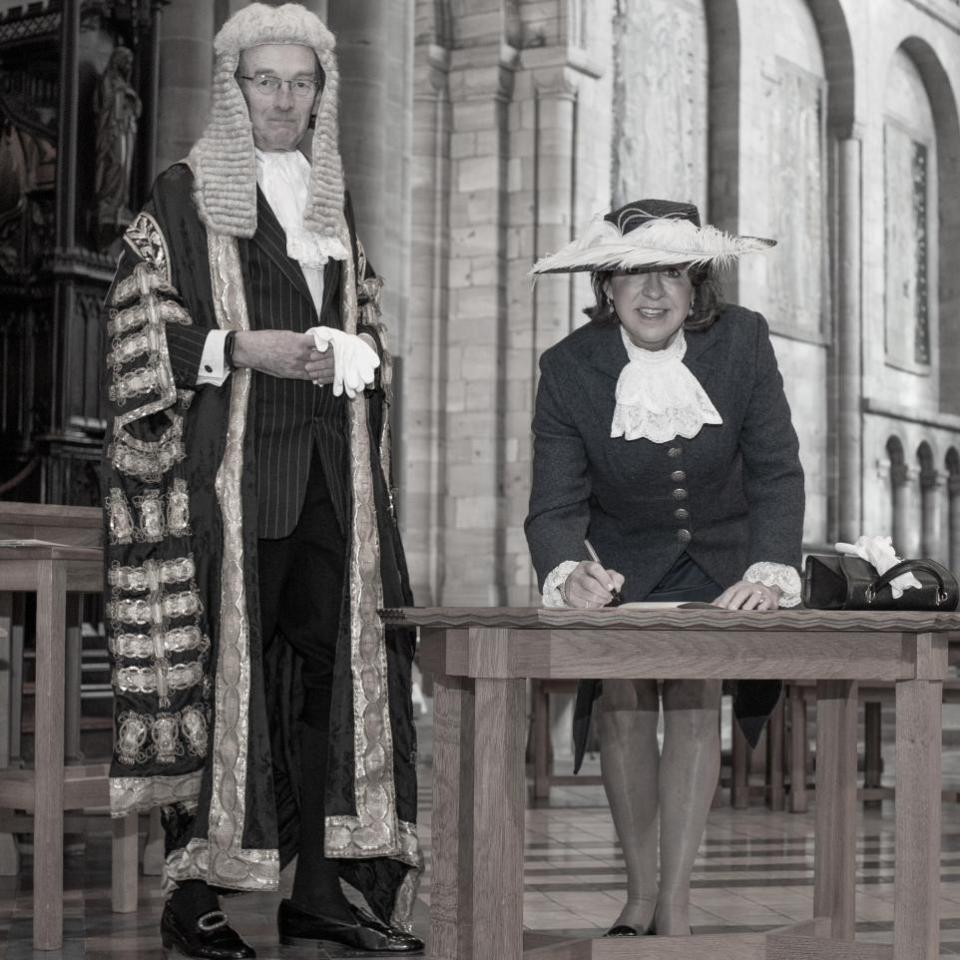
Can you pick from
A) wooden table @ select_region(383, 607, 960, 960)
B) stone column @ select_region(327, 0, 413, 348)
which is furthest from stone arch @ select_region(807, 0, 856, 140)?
wooden table @ select_region(383, 607, 960, 960)

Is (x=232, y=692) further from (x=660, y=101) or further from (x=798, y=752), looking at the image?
(x=660, y=101)

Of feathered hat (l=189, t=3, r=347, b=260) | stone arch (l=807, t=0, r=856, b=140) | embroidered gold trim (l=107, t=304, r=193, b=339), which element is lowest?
embroidered gold trim (l=107, t=304, r=193, b=339)

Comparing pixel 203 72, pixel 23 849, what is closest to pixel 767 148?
pixel 203 72

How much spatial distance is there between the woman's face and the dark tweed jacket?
0.27ft

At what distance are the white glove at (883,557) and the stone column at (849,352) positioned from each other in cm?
1676

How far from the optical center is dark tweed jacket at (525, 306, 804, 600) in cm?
374

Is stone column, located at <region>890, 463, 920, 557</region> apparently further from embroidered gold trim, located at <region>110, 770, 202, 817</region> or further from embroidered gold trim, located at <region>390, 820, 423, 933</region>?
embroidered gold trim, located at <region>110, 770, 202, 817</region>

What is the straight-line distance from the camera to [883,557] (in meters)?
3.42

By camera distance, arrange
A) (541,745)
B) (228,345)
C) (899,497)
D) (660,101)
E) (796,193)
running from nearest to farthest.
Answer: (228,345) → (541,745) → (660,101) → (796,193) → (899,497)

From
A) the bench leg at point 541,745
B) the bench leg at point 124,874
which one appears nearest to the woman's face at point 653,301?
the bench leg at point 124,874

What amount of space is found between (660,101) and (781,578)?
46.8 ft

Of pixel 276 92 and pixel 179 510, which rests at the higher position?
pixel 276 92

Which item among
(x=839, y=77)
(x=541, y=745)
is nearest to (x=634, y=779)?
(x=541, y=745)

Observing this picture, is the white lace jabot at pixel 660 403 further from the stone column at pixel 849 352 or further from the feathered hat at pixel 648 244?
the stone column at pixel 849 352
